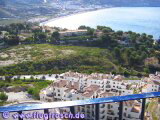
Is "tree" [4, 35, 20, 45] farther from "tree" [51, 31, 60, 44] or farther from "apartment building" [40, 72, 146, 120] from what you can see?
"apartment building" [40, 72, 146, 120]

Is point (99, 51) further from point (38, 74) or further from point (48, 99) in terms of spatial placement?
point (48, 99)

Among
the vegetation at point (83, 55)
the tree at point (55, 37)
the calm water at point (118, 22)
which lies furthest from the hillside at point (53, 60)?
the calm water at point (118, 22)

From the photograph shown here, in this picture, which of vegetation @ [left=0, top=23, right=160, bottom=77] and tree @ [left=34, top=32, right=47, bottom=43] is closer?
vegetation @ [left=0, top=23, right=160, bottom=77]

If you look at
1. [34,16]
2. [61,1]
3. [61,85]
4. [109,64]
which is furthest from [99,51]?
[61,1]

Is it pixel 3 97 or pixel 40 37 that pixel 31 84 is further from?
pixel 40 37

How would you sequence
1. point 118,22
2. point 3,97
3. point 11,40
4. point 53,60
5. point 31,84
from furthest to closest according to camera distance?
point 118,22, point 11,40, point 53,60, point 31,84, point 3,97

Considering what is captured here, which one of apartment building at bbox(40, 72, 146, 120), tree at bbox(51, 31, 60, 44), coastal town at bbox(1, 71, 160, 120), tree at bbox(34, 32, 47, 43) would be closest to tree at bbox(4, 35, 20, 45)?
tree at bbox(34, 32, 47, 43)

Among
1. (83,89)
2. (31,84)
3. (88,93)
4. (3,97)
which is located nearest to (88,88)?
(83,89)

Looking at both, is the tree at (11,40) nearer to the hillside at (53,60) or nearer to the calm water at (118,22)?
the hillside at (53,60)
